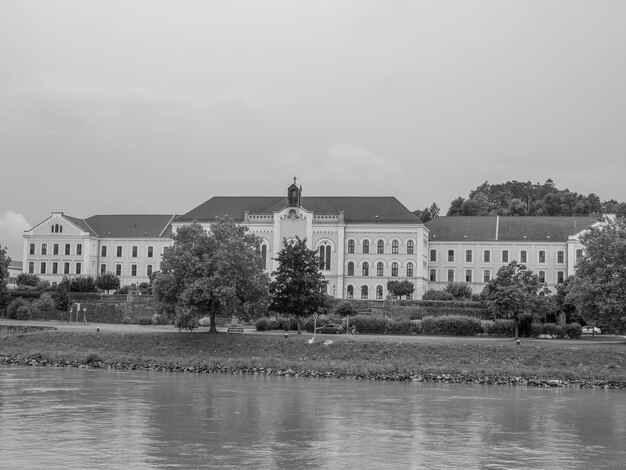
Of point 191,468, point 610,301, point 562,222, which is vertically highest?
point 562,222

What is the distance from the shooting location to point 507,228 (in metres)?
99.3

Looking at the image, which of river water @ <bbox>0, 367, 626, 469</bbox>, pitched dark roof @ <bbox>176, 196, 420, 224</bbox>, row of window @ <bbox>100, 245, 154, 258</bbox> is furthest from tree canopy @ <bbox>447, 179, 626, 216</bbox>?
river water @ <bbox>0, 367, 626, 469</bbox>

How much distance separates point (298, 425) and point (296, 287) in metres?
32.1

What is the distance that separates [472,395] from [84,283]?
2346 inches

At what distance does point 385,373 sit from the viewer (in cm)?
4612

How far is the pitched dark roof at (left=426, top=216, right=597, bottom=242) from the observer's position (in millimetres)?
97250

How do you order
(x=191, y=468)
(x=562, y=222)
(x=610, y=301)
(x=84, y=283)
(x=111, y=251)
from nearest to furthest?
(x=191, y=468)
(x=610, y=301)
(x=84, y=283)
(x=562, y=222)
(x=111, y=251)

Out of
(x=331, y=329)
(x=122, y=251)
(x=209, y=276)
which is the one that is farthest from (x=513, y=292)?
(x=122, y=251)

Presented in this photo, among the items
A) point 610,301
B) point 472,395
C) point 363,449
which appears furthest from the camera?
point 610,301

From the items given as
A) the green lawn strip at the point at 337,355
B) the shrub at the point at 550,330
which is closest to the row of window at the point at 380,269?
the shrub at the point at 550,330

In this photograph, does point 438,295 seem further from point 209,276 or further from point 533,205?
point 533,205

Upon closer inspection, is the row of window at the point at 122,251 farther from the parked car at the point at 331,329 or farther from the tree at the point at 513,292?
the tree at the point at 513,292

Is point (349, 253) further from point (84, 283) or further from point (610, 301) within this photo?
point (610, 301)

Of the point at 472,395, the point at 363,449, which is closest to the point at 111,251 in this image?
the point at 472,395
